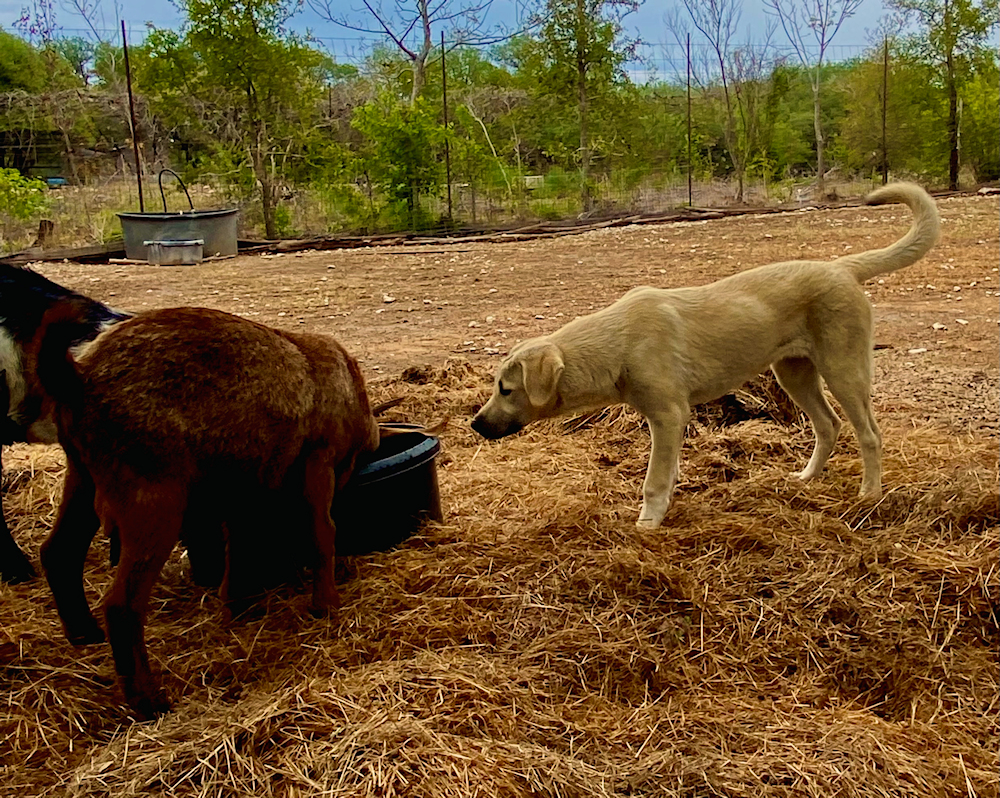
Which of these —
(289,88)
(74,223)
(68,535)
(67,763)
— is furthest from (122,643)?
(289,88)

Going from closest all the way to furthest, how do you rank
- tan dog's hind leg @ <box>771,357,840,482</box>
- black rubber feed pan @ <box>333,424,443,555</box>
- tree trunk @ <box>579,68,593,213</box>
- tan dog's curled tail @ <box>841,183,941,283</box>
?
black rubber feed pan @ <box>333,424,443,555</box> < tan dog's curled tail @ <box>841,183,941,283</box> < tan dog's hind leg @ <box>771,357,840,482</box> < tree trunk @ <box>579,68,593,213</box>

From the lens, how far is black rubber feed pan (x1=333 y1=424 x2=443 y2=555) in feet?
10.4

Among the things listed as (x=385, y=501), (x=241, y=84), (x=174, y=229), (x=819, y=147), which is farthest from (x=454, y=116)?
(x=385, y=501)

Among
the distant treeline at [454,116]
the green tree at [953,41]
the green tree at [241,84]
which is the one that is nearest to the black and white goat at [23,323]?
the distant treeline at [454,116]

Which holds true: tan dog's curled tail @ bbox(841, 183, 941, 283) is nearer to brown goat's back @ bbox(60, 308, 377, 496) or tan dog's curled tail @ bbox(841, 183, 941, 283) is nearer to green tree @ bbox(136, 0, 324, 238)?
brown goat's back @ bbox(60, 308, 377, 496)

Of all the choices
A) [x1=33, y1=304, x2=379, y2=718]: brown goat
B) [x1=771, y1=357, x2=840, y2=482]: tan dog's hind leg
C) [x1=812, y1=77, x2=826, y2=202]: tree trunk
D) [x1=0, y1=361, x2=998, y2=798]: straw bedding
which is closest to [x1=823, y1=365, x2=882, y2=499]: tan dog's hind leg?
[x1=0, y1=361, x2=998, y2=798]: straw bedding

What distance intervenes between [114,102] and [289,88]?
2319mm

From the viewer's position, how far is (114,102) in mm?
12406

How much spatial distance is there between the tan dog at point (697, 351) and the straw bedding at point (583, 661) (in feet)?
1.19

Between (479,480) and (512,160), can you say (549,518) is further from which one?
(512,160)

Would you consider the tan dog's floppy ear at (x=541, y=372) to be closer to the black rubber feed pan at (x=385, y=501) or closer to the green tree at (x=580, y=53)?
the black rubber feed pan at (x=385, y=501)

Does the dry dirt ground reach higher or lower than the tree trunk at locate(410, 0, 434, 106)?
lower

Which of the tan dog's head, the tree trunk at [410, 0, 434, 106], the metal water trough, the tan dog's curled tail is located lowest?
the tan dog's head

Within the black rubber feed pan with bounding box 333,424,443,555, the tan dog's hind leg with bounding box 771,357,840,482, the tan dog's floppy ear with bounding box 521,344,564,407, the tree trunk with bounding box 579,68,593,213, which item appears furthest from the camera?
the tree trunk with bounding box 579,68,593,213
